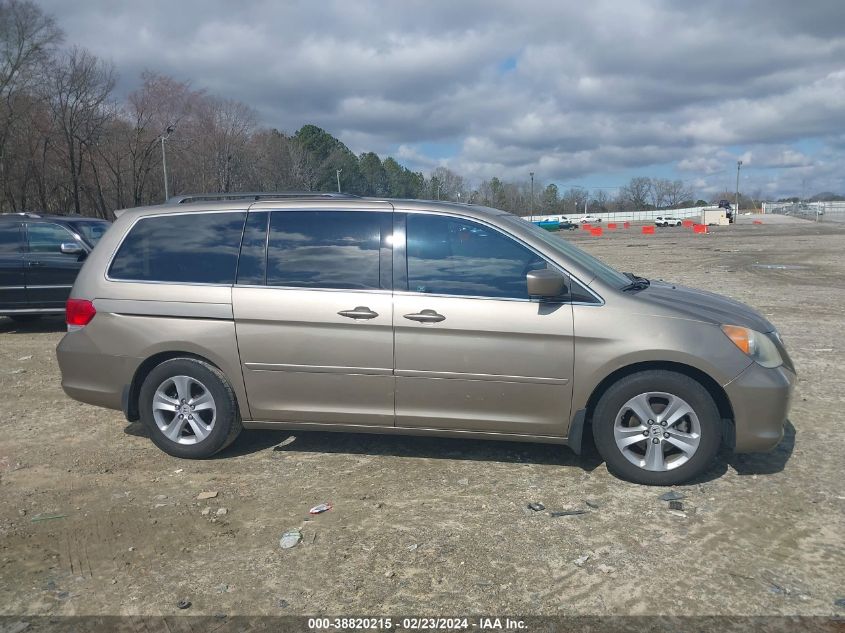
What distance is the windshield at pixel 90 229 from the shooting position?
32.5 ft

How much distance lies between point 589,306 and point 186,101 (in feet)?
176

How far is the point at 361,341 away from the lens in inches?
173

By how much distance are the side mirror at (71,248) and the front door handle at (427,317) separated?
749cm

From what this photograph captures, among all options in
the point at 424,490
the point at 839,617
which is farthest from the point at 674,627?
the point at 424,490

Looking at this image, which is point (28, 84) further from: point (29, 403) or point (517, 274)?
point (517, 274)

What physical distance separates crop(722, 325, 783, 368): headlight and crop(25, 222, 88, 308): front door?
902 cm

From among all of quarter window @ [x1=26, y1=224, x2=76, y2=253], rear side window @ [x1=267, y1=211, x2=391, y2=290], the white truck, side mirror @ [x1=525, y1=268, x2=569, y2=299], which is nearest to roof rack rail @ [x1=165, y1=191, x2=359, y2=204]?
rear side window @ [x1=267, y1=211, x2=391, y2=290]

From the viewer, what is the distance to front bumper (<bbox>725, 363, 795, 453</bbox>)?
160 inches

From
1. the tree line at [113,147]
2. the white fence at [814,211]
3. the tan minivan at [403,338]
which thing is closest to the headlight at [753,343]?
the tan minivan at [403,338]

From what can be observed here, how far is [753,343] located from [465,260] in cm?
196

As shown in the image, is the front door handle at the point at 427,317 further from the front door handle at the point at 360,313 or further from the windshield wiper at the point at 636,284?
the windshield wiper at the point at 636,284

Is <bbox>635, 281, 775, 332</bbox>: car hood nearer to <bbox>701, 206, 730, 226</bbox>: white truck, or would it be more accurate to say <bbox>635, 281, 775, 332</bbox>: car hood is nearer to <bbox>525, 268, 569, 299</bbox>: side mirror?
<bbox>525, 268, 569, 299</bbox>: side mirror

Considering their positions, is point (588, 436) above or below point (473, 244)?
below

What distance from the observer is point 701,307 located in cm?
445
